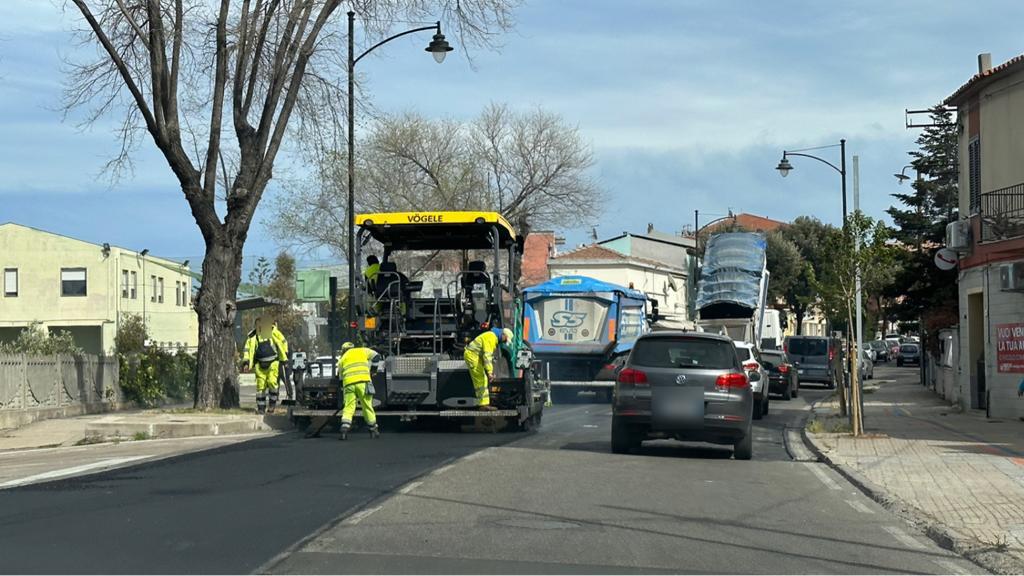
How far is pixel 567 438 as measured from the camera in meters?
17.0

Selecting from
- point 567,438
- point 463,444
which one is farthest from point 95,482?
point 567,438

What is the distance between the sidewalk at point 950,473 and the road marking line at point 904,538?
0.63ft

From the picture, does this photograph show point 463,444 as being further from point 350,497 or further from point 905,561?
point 905,561

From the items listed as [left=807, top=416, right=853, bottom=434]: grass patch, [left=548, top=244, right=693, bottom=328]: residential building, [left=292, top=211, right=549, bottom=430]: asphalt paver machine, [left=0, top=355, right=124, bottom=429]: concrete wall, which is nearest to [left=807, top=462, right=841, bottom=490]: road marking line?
[left=807, top=416, right=853, bottom=434]: grass patch

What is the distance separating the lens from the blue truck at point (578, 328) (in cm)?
2791

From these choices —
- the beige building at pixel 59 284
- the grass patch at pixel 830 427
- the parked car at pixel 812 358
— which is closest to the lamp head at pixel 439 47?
the grass patch at pixel 830 427

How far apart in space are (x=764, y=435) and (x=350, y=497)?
11.2 m

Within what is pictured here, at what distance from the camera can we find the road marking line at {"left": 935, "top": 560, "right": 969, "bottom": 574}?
25.8ft

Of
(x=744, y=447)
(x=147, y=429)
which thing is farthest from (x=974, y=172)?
(x=147, y=429)

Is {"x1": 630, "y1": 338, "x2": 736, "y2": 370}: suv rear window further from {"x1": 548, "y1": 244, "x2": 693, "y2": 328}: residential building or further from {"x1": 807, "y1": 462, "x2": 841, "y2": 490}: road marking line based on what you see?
{"x1": 548, "y1": 244, "x2": 693, "y2": 328}: residential building

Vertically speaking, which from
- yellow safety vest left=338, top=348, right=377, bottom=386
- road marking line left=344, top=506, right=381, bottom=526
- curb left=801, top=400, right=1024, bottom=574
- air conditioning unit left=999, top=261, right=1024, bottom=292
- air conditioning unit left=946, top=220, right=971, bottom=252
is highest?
A: air conditioning unit left=946, top=220, right=971, bottom=252

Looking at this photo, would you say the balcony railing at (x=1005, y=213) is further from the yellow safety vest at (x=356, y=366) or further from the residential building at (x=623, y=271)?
the residential building at (x=623, y=271)

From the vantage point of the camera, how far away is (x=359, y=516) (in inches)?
353

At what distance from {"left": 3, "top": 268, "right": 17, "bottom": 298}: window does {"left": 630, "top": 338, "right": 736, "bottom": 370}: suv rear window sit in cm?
4107
